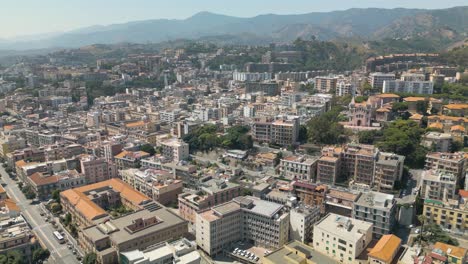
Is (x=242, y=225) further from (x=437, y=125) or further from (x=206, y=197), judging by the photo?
(x=437, y=125)

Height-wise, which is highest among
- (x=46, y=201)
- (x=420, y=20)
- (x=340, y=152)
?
(x=420, y=20)

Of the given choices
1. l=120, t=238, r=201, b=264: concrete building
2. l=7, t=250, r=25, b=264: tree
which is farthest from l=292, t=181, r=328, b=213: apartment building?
l=7, t=250, r=25, b=264: tree

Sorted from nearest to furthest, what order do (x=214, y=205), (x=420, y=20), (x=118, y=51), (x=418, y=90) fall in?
(x=214, y=205)
(x=418, y=90)
(x=118, y=51)
(x=420, y=20)

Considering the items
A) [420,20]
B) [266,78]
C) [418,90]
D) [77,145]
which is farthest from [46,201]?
[420,20]

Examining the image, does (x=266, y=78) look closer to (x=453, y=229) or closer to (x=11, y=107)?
(x=11, y=107)

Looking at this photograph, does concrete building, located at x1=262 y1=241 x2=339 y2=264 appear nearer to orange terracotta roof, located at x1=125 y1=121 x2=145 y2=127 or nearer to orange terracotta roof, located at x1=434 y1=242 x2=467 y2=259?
orange terracotta roof, located at x1=434 y1=242 x2=467 y2=259

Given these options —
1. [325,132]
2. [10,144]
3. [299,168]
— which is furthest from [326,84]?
[10,144]
